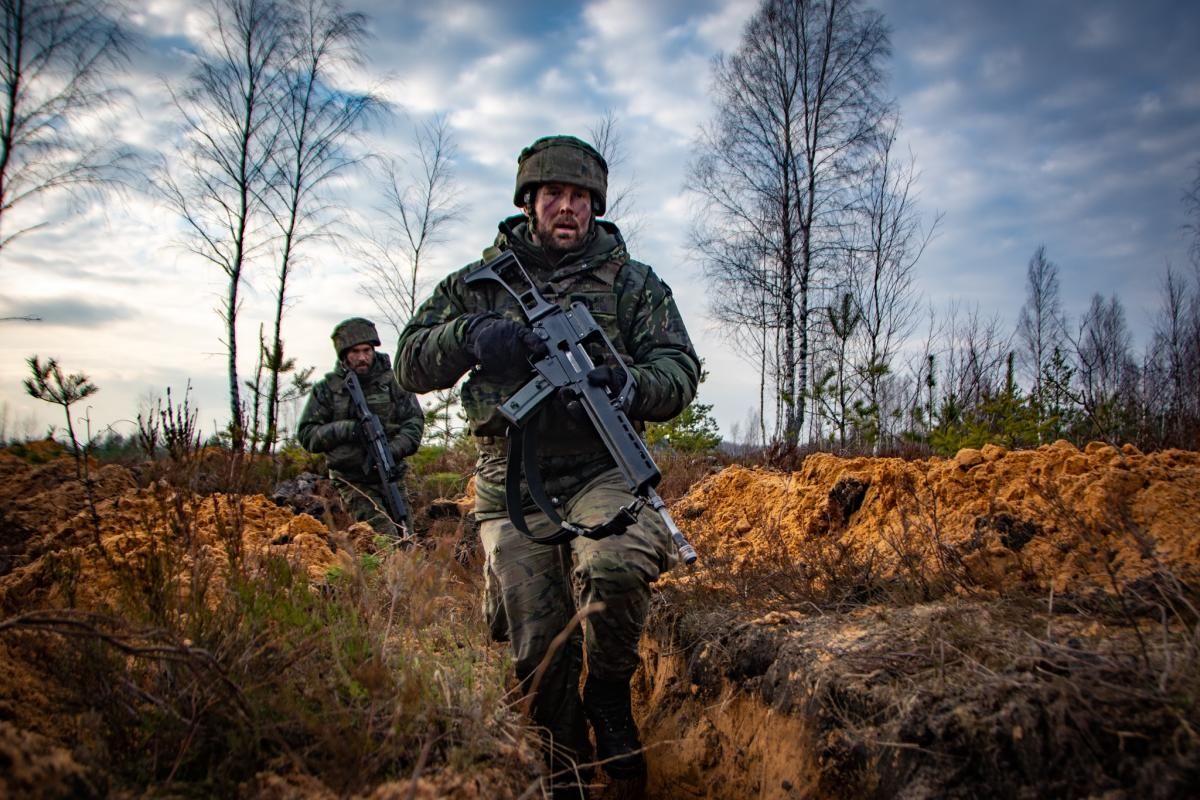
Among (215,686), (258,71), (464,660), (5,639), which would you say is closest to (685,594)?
(464,660)

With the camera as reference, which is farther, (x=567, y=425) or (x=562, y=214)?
(x=562, y=214)

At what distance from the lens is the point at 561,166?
3.33m

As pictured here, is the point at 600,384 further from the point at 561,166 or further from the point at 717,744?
the point at 717,744

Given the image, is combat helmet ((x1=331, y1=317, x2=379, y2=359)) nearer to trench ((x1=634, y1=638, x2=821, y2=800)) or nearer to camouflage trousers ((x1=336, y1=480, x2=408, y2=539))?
camouflage trousers ((x1=336, y1=480, x2=408, y2=539))

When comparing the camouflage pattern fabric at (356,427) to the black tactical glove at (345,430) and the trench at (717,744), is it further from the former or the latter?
the trench at (717,744)

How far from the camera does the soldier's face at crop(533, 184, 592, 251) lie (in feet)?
11.0

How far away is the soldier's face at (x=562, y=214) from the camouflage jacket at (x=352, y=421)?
4.68 meters

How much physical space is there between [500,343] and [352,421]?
16.8 ft

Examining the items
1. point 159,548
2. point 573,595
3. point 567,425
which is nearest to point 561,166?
point 567,425

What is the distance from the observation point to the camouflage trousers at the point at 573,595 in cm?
273

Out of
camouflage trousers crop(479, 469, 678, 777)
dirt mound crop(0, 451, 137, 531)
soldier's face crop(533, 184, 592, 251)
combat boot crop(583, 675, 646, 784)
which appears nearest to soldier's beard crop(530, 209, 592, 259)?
soldier's face crop(533, 184, 592, 251)

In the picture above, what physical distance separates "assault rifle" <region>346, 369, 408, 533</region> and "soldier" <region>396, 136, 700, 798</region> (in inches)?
170

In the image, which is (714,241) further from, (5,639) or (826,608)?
(5,639)

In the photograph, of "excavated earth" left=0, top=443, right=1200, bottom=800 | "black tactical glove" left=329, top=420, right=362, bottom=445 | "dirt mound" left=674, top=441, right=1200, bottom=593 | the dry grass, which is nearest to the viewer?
the dry grass
